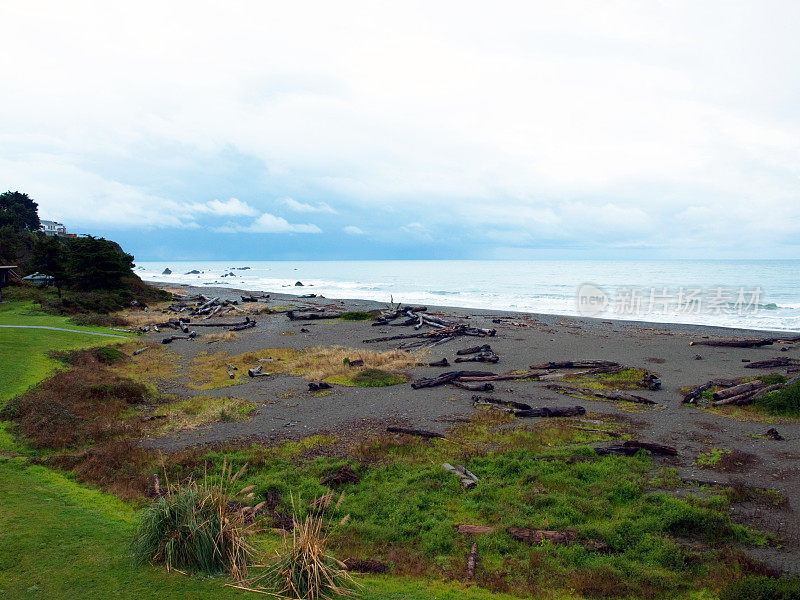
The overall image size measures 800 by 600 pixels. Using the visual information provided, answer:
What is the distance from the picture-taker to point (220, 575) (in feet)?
18.8

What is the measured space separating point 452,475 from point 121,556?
6423mm

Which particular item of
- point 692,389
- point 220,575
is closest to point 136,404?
point 220,575

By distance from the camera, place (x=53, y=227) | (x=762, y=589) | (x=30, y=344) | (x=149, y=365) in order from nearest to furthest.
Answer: (x=762, y=589) < (x=30, y=344) < (x=149, y=365) < (x=53, y=227)

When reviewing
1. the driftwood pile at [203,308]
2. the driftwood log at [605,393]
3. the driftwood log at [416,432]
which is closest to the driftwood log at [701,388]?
the driftwood log at [605,393]

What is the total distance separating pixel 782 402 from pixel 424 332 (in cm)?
2129

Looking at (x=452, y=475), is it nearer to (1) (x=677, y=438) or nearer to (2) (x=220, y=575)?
(2) (x=220, y=575)

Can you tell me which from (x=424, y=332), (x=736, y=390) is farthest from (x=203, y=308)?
(x=736, y=390)

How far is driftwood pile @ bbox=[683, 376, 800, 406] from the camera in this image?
15.8m

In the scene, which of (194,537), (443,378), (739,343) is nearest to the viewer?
(194,537)

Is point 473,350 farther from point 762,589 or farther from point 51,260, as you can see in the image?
point 51,260

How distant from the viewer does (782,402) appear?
15.0 meters

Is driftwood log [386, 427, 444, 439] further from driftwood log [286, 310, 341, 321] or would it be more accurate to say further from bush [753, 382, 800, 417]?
driftwood log [286, 310, 341, 321]

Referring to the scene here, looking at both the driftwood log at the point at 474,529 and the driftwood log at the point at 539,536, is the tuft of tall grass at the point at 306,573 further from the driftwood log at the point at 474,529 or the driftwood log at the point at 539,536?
the driftwood log at the point at 539,536

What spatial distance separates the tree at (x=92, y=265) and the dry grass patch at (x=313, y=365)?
2741 centimetres
